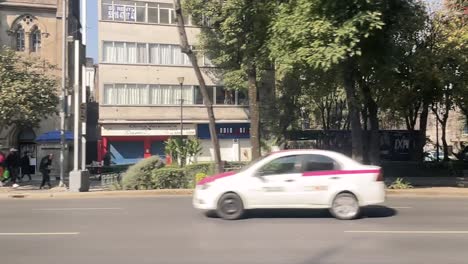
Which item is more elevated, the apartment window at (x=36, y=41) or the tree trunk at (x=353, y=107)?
the apartment window at (x=36, y=41)

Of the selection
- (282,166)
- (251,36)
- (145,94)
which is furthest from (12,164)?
(145,94)

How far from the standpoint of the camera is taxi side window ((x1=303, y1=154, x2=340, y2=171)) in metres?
11.7

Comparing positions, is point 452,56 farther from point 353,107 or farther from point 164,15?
point 164,15

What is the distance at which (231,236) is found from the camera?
965cm

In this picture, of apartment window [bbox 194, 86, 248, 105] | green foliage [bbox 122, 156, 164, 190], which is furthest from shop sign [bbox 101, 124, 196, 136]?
green foliage [bbox 122, 156, 164, 190]

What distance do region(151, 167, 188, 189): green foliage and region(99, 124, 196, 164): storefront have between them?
19968mm

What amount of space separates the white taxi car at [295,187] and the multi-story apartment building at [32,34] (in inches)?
1189

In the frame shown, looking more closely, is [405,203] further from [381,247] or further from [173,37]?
[173,37]

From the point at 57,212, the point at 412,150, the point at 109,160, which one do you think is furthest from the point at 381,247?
the point at 109,160

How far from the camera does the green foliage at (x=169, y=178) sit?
20.0 m

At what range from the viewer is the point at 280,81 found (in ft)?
112

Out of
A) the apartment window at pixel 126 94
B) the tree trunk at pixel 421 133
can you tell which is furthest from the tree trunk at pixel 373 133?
the apartment window at pixel 126 94

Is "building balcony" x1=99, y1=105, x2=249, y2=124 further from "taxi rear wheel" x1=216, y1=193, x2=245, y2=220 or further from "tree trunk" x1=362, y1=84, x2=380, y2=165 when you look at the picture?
"taxi rear wheel" x1=216, y1=193, x2=245, y2=220

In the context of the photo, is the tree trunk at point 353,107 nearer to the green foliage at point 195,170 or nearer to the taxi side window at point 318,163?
the green foliage at point 195,170
